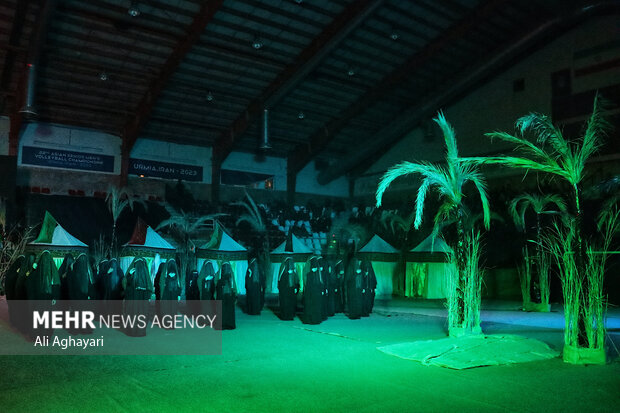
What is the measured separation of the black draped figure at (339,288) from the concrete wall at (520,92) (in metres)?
8.35

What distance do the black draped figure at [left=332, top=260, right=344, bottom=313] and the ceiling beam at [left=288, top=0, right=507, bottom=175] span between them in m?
8.73

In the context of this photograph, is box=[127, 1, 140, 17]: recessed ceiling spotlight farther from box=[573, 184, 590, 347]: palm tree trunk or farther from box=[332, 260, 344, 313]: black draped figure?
box=[573, 184, 590, 347]: palm tree trunk

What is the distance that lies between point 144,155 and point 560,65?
14924 mm

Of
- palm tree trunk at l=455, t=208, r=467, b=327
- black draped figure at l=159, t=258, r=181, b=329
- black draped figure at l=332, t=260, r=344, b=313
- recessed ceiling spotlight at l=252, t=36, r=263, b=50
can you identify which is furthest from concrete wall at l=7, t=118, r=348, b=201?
palm tree trunk at l=455, t=208, r=467, b=327

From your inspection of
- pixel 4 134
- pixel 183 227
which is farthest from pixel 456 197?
pixel 4 134

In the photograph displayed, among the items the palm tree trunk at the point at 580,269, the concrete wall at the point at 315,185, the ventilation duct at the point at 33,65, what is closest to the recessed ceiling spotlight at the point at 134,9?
the ventilation duct at the point at 33,65

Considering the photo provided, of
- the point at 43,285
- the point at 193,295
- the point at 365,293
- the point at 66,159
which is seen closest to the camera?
the point at 43,285

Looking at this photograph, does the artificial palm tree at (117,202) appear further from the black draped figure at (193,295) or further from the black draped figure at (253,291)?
the black draped figure at (193,295)

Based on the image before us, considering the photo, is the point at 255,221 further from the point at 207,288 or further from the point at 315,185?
the point at 207,288

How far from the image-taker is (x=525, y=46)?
17.2m

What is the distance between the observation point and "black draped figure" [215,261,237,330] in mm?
9328

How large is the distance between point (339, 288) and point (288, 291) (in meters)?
1.81

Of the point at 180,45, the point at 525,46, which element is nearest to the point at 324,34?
the point at 180,45

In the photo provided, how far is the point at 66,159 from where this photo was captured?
17953 millimetres
